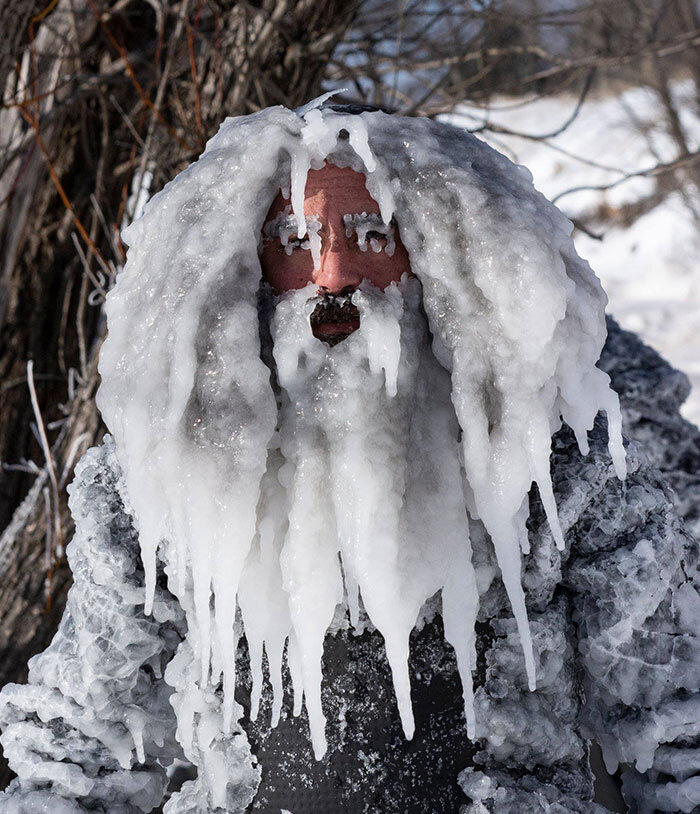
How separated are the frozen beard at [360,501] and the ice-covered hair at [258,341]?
0.05m

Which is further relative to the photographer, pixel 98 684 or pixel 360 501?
pixel 98 684

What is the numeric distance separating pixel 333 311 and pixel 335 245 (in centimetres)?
10

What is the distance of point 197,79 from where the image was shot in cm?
220

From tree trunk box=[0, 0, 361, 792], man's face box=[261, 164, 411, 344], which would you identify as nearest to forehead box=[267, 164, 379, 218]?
man's face box=[261, 164, 411, 344]

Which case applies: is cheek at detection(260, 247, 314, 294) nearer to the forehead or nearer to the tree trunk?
the forehead

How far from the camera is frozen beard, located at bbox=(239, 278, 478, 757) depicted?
117 centimetres

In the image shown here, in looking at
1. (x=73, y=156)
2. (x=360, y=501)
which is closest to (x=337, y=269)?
(x=360, y=501)

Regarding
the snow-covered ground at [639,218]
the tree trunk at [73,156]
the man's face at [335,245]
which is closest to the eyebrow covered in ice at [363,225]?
the man's face at [335,245]

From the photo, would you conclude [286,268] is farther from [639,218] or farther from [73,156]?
[639,218]

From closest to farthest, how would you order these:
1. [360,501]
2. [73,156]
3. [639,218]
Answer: [360,501] < [73,156] < [639,218]

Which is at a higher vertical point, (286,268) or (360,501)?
(286,268)

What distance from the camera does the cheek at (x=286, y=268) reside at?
4.09ft

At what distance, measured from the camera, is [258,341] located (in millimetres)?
1192

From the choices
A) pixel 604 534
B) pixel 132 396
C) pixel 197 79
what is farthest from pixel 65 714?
pixel 197 79
